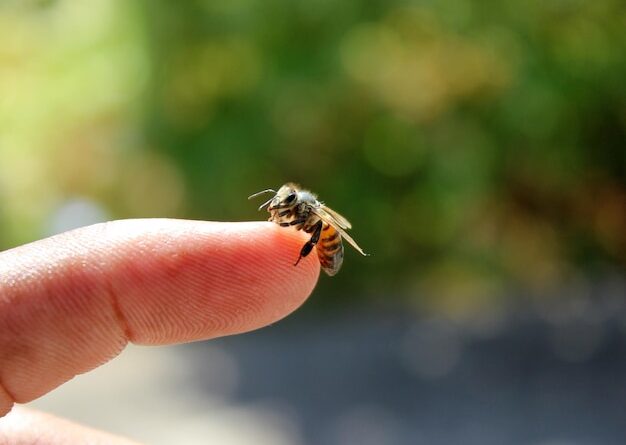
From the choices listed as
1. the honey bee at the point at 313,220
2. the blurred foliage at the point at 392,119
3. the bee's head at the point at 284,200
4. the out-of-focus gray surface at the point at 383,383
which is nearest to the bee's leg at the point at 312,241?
the honey bee at the point at 313,220

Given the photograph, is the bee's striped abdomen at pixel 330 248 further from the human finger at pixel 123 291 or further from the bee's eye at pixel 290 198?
the human finger at pixel 123 291

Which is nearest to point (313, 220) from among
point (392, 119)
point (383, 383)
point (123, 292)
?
point (123, 292)

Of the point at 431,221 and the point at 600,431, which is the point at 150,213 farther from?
the point at 600,431

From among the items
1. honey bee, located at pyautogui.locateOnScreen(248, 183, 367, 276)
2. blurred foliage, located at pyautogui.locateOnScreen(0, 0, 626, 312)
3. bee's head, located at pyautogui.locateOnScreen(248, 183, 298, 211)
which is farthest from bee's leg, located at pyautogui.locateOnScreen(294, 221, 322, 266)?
blurred foliage, located at pyautogui.locateOnScreen(0, 0, 626, 312)

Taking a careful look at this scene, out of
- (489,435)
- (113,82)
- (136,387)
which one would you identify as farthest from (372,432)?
(113,82)

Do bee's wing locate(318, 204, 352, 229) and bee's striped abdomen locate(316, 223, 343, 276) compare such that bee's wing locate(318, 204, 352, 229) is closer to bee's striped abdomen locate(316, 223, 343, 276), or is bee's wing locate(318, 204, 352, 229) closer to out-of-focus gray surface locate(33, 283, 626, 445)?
bee's striped abdomen locate(316, 223, 343, 276)
